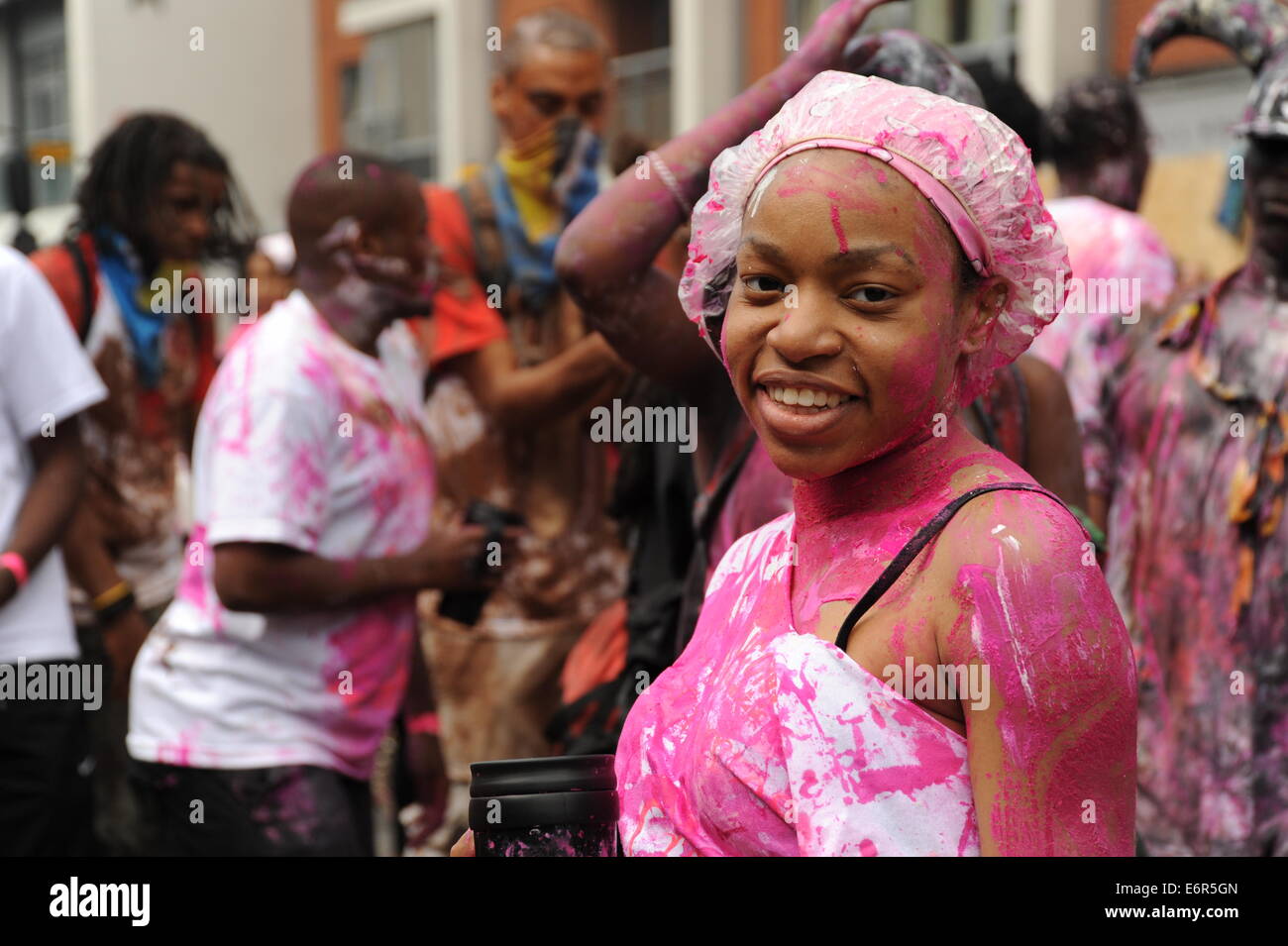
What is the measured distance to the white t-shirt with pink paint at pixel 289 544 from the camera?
381cm

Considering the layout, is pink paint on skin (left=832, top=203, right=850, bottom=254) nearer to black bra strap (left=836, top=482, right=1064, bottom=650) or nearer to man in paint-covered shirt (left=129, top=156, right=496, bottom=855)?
black bra strap (left=836, top=482, right=1064, bottom=650)

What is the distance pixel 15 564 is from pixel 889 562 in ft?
8.80

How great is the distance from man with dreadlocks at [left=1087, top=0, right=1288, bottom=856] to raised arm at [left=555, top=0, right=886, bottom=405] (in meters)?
1.43

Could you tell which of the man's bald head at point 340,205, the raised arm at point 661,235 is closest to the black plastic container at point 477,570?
the man's bald head at point 340,205

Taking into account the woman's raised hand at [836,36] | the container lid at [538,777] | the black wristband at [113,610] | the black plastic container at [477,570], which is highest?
the woman's raised hand at [836,36]

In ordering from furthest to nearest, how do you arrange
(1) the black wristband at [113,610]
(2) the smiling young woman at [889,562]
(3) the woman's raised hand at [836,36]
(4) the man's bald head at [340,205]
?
(1) the black wristband at [113,610] → (4) the man's bald head at [340,205] → (3) the woman's raised hand at [836,36] → (2) the smiling young woman at [889,562]

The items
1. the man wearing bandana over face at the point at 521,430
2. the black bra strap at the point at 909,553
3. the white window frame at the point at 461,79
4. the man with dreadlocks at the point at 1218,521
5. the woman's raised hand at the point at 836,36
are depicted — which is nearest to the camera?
the black bra strap at the point at 909,553

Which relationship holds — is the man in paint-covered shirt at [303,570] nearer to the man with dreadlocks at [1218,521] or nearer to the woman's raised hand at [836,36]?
the woman's raised hand at [836,36]

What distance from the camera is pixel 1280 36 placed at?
161 inches

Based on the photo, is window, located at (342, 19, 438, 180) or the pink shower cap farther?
window, located at (342, 19, 438, 180)

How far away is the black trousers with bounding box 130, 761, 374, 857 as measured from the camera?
12.4ft

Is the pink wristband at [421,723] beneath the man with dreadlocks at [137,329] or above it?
beneath

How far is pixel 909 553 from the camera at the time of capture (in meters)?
1.91

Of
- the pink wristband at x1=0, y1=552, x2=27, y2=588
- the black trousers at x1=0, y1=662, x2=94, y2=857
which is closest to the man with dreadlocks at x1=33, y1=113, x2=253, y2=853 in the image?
the black trousers at x1=0, y1=662, x2=94, y2=857
